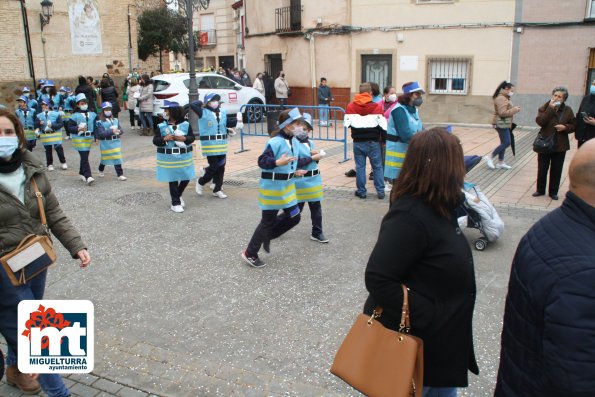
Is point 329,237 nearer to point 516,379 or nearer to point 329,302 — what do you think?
point 329,302

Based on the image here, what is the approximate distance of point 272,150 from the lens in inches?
228

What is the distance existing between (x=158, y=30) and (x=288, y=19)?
13.1 meters

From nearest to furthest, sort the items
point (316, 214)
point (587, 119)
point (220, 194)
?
point (316, 214) → point (587, 119) → point (220, 194)

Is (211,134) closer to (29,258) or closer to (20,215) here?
(20,215)

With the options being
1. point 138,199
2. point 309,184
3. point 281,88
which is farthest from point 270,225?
point 281,88

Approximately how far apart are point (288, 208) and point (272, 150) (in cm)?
67

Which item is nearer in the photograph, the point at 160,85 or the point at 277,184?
the point at 277,184

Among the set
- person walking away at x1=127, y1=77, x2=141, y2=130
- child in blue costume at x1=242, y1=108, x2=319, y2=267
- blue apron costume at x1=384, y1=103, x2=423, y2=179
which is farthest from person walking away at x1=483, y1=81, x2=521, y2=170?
person walking away at x1=127, y1=77, x2=141, y2=130

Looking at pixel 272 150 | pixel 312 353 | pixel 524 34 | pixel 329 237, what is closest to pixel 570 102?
pixel 524 34

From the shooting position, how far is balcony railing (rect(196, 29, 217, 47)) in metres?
35.3

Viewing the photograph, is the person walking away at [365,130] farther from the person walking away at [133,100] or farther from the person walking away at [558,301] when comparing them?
the person walking away at [133,100]

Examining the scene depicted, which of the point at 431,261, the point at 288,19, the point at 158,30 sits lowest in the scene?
the point at 431,261

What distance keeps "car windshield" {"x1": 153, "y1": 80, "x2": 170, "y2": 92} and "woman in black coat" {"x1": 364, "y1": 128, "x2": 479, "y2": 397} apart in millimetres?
14713

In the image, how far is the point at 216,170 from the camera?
879 centimetres
